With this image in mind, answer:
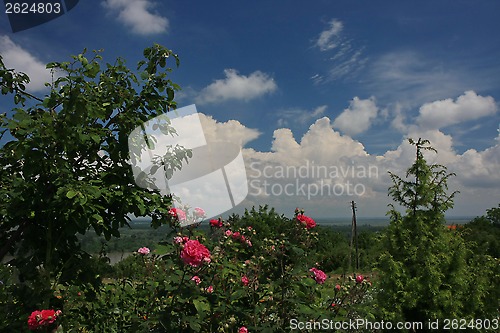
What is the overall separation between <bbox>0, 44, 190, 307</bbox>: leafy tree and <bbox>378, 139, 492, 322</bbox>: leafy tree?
4.16 meters

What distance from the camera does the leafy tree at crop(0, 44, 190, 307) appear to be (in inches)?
128

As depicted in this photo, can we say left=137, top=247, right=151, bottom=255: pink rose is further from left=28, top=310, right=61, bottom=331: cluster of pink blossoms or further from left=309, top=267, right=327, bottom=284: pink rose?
left=309, top=267, right=327, bottom=284: pink rose

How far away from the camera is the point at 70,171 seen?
3.39 m

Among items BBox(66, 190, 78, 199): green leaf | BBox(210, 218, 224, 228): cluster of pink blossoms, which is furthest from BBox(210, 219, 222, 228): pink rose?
BBox(66, 190, 78, 199): green leaf

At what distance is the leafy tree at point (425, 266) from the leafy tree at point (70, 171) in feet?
13.7

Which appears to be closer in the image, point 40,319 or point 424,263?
point 40,319

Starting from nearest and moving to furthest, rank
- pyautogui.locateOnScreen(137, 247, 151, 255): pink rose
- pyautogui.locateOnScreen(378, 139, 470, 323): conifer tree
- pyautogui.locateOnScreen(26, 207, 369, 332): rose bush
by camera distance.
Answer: pyautogui.locateOnScreen(26, 207, 369, 332): rose bush → pyautogui.locateOnScreen(137, 247, 151, 255): pink rose → pyautogui.locateOnScreen(378, 139, 470, 323): conifer tree

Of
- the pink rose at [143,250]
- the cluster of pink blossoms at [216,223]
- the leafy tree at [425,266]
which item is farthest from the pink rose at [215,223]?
the leafy tree at [425,266]

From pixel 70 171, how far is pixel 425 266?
5.33 meters

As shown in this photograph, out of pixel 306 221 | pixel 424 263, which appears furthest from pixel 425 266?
pixel 306 221

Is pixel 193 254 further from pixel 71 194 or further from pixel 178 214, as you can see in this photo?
pixel 71 194

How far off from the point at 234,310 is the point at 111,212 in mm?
1574

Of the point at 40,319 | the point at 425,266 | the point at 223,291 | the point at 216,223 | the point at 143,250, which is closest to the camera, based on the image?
the point at 40,319

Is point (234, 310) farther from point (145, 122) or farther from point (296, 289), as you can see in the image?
point (145, 122)
